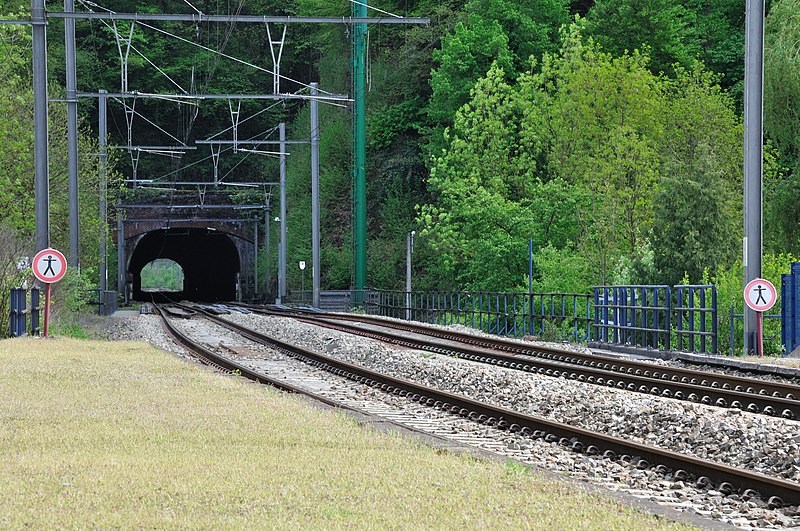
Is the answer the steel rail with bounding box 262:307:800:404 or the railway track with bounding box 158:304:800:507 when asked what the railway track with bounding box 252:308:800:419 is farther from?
the railway track with bounding box 158:304:800:507

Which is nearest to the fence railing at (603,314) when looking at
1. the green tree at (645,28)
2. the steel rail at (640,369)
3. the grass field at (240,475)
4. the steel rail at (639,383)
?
the steel rail at (640,369)

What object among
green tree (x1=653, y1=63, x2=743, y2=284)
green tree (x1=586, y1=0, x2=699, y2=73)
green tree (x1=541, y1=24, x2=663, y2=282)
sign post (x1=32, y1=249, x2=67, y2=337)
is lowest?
sign post (x1=32, y1=249, x2=67, y2=337)

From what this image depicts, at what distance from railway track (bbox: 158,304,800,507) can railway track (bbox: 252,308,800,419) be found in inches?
116

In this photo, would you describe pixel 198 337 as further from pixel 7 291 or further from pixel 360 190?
pixel 360 190

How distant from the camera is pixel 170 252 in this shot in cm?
10300

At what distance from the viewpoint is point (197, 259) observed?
351 feet

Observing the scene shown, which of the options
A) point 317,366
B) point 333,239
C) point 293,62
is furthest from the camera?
point 293,62

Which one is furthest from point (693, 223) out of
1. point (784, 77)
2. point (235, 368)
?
point (235, 368)

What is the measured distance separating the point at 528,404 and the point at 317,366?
24.7 ft

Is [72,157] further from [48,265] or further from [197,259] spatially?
[197,259]

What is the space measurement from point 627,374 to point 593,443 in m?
6.64

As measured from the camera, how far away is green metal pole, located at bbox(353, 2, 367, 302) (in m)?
53.1

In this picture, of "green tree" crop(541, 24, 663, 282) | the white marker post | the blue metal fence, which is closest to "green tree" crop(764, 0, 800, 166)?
"green tree" crop(541, 24, 663, 282)

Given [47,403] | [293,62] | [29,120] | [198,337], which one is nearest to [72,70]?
[29,120]
